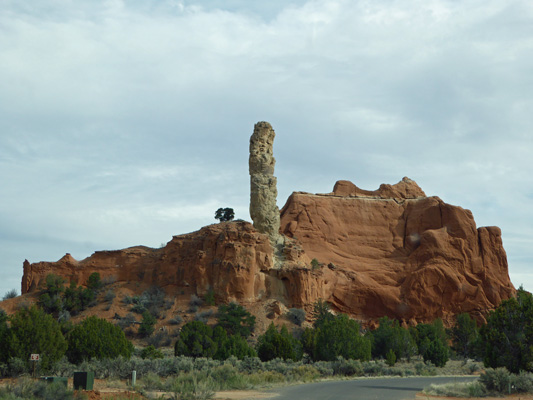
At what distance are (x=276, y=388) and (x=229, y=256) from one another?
37748 mm

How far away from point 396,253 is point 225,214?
2275 cm

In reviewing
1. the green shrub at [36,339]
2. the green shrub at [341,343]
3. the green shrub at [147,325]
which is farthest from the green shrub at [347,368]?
the green shrub at [147,325]

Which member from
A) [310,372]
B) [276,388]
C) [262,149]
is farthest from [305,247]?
[276,388]

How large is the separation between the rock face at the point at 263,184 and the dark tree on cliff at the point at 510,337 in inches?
1719

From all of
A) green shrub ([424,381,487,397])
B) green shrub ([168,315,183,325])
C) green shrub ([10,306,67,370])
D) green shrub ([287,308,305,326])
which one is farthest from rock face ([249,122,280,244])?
green shrub ([424,381,487,397])

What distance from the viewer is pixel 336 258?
3201 inches

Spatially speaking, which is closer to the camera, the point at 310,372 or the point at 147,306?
the point at 310,372

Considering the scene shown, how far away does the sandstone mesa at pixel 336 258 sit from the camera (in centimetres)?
6650

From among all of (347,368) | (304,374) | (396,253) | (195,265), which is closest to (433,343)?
(347,368)

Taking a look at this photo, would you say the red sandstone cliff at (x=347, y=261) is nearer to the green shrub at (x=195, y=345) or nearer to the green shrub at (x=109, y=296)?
the green shrub at (x=109, y=296)

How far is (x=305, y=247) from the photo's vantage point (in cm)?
8031

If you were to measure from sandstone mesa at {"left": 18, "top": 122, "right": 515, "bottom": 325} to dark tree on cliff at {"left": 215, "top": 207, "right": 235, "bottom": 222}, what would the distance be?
22.7 feet

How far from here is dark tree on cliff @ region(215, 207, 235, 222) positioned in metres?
82.3

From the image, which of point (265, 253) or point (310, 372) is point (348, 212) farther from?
point (310, 372)
